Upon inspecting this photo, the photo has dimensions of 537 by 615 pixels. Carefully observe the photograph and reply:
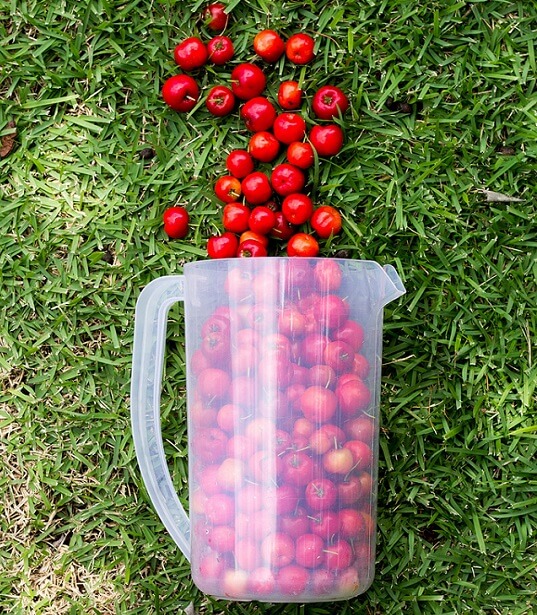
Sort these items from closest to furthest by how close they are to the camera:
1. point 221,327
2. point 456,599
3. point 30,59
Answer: point 221,327 < point 456,599 < point 30,59

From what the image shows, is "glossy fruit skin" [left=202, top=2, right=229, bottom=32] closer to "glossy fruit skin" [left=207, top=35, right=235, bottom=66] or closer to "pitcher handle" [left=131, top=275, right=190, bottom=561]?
"glossy fruit skin" [left=207, top=35, right=235, bottom=66]

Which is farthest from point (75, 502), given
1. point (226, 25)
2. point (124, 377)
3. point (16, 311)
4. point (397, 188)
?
point (226, 25)

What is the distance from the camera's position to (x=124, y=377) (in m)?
2.27

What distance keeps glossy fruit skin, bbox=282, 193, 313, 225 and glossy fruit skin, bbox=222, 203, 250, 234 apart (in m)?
0.11

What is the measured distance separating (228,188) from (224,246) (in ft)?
0.56

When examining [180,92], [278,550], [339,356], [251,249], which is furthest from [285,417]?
[180,92]

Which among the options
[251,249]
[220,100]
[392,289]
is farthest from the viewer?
[220,100]

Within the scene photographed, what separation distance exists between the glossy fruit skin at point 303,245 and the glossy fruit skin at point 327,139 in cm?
25

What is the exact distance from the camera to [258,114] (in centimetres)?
219

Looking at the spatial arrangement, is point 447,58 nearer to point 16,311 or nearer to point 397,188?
point 397,188

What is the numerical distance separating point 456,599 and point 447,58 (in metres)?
1.52

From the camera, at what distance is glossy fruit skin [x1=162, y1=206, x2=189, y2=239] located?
222 centimetres

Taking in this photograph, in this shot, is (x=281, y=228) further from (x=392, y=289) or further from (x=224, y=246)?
(x=392, y=289)

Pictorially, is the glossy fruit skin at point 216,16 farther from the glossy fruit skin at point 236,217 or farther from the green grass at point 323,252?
the glossy fruit skin at point 236,217
